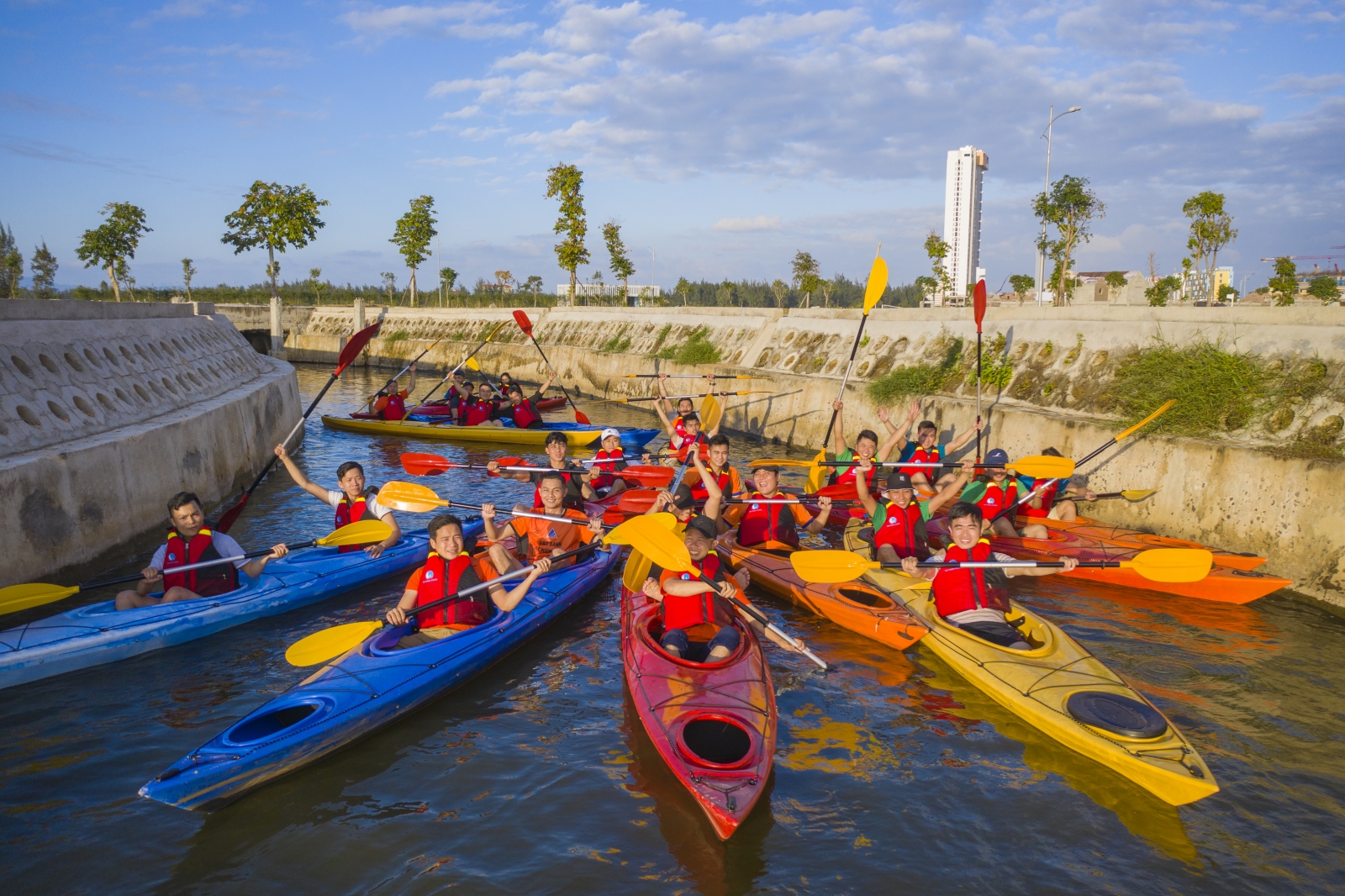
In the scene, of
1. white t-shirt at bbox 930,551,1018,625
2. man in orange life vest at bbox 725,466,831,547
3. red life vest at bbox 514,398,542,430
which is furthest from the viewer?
red life vest at bbox 514,398,542,430

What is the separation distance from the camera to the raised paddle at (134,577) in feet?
18.6

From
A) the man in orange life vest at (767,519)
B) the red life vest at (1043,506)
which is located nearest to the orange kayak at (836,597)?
the man in orange life vest at (767,519)

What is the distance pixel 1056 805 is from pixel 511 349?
27.0 meters

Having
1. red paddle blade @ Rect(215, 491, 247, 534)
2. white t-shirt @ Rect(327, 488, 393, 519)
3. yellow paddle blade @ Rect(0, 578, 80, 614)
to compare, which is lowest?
yellow paddle blade @ Rect(0, 578, 80, 614)

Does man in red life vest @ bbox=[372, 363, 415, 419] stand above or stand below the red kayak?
above

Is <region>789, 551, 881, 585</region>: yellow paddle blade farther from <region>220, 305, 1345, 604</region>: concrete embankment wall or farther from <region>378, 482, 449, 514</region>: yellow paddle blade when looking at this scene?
<region>220, 305, 1345, 604</region>: concrete embankment wall

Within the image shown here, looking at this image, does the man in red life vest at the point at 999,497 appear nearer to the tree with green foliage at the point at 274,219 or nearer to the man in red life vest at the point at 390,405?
the man in red life vest at the point at 390,405

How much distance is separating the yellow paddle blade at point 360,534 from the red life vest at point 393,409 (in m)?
9.72

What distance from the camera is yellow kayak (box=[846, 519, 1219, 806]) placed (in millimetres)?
4188

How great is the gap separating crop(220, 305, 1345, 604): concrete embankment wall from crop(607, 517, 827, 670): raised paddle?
17.2ft

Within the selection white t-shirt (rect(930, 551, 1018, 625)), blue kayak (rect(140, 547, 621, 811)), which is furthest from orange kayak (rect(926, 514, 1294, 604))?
blue kayak (rect(140, 547, 621, 811))

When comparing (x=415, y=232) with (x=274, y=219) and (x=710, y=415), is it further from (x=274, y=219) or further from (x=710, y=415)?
(x=710, y=415)

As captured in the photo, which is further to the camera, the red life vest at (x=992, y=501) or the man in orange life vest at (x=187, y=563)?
the red life vest at (x=992, y=501)

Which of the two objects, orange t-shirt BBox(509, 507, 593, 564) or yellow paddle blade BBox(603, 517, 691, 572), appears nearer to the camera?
yellow paddle blade BBox(603, 517, 691, 572)
